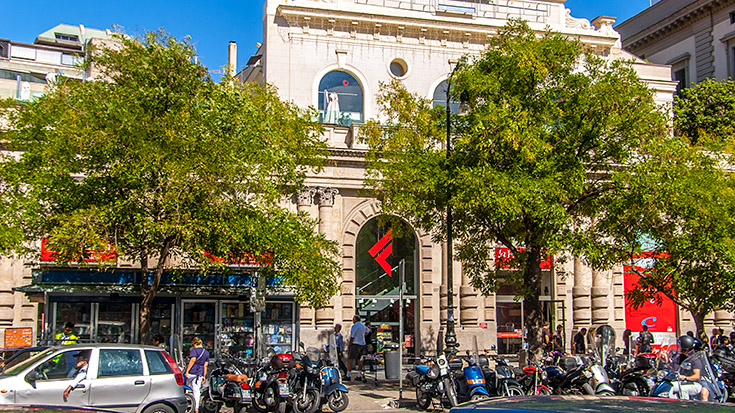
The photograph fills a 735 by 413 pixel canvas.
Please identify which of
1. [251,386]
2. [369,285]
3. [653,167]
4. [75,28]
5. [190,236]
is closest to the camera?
[251,386]

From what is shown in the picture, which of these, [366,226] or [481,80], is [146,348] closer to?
[481,80]

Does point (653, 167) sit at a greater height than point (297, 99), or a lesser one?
lesser

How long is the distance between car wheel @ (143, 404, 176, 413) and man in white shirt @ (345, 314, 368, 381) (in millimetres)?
10038

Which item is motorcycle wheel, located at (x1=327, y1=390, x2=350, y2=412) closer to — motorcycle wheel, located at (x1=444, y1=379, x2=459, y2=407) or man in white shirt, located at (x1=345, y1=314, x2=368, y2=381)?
motorcycle wheel, located at (x1=444, y1=379, x2=459, y2=407)

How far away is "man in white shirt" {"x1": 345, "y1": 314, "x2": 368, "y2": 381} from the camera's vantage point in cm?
2255

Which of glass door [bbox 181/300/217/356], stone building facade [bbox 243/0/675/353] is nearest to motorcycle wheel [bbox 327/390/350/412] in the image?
glass door [bbox 181/300/217/356]

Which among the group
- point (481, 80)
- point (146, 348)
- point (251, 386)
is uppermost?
point (481, 80)

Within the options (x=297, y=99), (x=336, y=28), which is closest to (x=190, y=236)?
(x=297, y=99)

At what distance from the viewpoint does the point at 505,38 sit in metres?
19.6

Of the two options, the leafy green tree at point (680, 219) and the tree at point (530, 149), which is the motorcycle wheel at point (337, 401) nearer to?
the tree at point (530, 149)

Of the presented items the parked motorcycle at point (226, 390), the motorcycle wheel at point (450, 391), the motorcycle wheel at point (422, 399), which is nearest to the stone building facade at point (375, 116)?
the motorcycle wheel at point (422, 399)

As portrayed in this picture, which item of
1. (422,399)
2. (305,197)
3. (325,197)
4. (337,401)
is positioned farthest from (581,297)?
(337,401)

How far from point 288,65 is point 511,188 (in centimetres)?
1433

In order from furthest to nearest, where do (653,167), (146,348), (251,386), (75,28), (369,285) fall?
(75,28) < (369,285) < (653,167) < (251,386) < (146,348)
